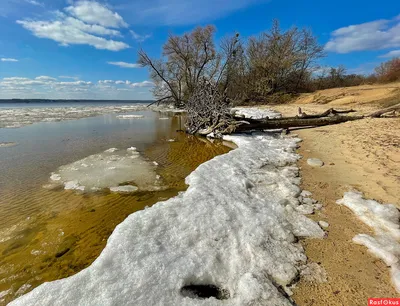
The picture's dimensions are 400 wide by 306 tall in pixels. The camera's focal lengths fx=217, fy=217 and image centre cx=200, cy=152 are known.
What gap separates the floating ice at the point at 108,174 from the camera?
5.09m

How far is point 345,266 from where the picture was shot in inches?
95.3

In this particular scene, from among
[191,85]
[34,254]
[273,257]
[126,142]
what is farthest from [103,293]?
[191,85]

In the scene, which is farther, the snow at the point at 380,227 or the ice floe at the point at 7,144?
the ice floe at the point at 7,144

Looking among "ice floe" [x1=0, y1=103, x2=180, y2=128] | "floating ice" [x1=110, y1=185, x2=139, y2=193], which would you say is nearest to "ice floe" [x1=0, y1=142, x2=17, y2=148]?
"ice floe" [x1=0, y1=103, x2=180, y2=128]

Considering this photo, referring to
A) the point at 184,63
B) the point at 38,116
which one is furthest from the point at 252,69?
the point at 38,116

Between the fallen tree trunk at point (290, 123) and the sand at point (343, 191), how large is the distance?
2279 millimetres

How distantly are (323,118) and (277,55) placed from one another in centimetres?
2011

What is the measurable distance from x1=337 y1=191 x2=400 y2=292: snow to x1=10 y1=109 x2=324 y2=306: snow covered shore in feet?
1.95

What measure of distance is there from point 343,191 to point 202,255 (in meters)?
3.10

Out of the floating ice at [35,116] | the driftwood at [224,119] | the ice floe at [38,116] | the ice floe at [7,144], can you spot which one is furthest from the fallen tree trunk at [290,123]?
the floating ice at [35,116]

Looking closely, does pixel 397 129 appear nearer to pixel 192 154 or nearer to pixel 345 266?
pixel 192 154

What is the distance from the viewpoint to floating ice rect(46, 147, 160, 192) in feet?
16.7

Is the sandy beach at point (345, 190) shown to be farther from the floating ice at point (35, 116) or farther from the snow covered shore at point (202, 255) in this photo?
the floating ice at point (35, 116)

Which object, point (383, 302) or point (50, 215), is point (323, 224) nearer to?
point (383, 302)
